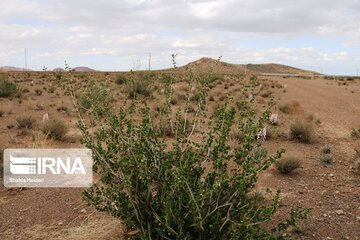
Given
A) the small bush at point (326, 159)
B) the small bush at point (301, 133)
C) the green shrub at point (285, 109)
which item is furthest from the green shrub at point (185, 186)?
the green shrub at point (285, 109)

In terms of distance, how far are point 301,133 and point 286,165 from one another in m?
3.66

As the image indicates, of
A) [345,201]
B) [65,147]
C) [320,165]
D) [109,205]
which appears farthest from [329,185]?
[65,147]

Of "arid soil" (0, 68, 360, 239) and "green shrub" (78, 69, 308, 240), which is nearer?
"green shrub" (78, 69, 308, 240)

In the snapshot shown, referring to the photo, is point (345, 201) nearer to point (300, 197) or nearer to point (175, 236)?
point (300, 197)

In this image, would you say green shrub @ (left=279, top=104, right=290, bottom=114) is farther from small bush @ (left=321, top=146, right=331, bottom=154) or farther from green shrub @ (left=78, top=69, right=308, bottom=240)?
green shrub @ (left=78, top=69, right=308, bottom=240)

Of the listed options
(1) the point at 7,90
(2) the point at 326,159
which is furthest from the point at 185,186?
(1) the point at 7,90

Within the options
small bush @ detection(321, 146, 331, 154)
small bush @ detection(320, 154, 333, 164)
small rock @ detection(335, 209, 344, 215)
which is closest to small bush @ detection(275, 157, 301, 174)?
small bush @ detection(320, 154, 333, 164)

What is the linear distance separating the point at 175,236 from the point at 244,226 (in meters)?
0.74

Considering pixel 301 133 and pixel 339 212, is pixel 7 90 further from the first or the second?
pixel 339 212

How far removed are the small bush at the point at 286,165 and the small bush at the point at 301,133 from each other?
3337 mm

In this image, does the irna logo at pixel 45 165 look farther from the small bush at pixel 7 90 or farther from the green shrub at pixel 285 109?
the small bush at pixel 7 90

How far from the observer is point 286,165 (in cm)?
834

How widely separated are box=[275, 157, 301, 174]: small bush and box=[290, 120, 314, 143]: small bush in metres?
3.34

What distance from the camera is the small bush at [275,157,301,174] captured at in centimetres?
834
